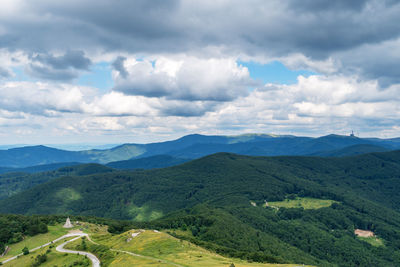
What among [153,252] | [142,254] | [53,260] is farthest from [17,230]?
[153,252]

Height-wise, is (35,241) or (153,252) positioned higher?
(153,252)

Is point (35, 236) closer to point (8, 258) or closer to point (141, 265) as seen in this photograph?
point (8, 258)

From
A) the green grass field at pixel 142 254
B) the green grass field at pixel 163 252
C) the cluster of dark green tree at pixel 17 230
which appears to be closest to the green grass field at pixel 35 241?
the green grass field at pixel 142 254

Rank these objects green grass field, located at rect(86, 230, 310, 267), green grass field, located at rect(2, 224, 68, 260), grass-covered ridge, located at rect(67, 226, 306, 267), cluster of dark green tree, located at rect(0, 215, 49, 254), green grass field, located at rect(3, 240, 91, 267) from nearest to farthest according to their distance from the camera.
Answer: green grass field, located at rect(86, 230, 310, 267) → grass-covered ridge, located at rect(67, 226, 306, 267) → green grass field, located at rect(3, 240, 91, 267) → green grass field, located at rect(2, 224, 68, 260) → cluster of dark green tree, located at rect(0, 215, 49, 254)

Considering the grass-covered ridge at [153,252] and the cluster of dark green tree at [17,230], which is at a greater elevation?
the grass-covered ridge at [153,252]

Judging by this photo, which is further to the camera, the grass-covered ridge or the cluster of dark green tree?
the cluster of dark green tree

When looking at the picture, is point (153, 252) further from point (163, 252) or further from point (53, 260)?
point (53, 260)

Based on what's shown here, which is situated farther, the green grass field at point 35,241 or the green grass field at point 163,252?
the green grass field at point 35,241

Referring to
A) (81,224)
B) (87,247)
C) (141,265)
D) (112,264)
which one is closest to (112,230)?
(81,224)

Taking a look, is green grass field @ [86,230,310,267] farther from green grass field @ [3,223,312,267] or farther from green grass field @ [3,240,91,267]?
green grass field @ [3,240,91,267]

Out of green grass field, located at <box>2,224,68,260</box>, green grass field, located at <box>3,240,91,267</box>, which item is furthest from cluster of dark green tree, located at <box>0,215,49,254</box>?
green grass field, located at <box>3,240,91,267</box>

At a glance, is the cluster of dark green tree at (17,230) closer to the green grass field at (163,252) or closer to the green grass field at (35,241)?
the green grass field at (35,241)
